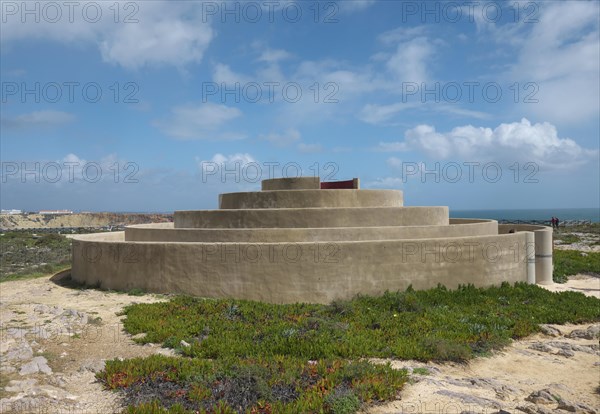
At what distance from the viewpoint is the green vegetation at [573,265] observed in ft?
63.0

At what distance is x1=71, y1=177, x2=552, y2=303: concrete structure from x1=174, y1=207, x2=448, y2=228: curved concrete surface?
35mm

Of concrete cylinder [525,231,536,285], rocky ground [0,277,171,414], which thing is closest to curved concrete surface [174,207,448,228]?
concrete cylinder [525,231,536,285]

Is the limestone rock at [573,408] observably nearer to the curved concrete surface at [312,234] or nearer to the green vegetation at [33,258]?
the curved concrete surface at [312,234]

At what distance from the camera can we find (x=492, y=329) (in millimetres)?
10211

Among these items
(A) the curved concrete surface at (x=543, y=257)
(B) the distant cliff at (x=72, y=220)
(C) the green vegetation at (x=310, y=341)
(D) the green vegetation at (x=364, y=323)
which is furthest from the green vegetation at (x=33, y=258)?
(B) the distant cliff at (x=72, y=220)

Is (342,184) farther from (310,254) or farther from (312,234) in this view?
(310,254)

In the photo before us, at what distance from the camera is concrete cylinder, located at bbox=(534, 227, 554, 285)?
17609mm

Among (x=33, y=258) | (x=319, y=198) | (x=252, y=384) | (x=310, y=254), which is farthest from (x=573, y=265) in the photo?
(x=33, y=258)

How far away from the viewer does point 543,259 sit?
57.8 feet

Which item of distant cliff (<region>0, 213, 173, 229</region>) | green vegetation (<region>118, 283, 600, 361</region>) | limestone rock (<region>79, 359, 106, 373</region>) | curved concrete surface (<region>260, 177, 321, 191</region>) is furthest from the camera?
distant cliff (<region>0, 213, 173, 229</region>)

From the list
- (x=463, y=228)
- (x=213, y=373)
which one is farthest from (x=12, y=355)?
(x=463, y=228)

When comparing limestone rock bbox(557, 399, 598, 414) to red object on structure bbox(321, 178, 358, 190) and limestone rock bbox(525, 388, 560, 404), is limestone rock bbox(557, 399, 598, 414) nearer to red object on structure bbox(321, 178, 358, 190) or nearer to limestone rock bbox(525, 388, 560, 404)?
limestone rock bbox(525, 388, 560, 404)

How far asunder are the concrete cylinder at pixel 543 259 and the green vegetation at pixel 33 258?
20592mm

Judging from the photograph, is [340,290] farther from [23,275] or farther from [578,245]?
[578,245]
